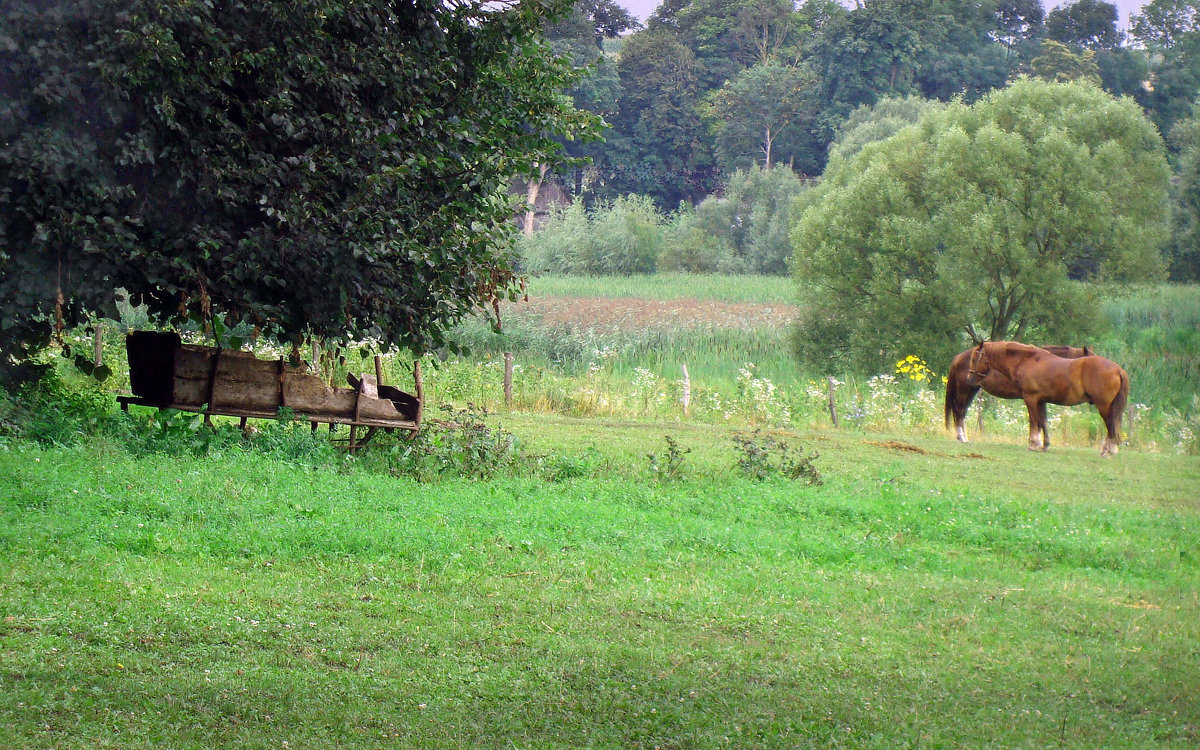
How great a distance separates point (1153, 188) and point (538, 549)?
12655mm

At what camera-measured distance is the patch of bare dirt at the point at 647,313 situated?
111 feet

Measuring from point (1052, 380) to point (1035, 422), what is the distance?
0.82m

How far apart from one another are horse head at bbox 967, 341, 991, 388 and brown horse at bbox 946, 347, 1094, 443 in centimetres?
9

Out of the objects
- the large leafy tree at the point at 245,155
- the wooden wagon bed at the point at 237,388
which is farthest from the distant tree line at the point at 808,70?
the wooden wagon bed at the point at 237,388

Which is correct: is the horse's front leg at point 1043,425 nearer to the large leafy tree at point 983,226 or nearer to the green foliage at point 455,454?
the large leafy tree at point 983,226

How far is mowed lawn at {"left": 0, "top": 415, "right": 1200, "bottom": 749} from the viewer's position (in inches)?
192

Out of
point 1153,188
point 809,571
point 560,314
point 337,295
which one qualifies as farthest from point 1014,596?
point 560,314

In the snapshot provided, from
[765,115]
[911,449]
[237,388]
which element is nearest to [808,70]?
[765,115]

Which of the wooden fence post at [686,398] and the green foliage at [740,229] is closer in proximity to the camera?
the wooden fence post at [686,398]

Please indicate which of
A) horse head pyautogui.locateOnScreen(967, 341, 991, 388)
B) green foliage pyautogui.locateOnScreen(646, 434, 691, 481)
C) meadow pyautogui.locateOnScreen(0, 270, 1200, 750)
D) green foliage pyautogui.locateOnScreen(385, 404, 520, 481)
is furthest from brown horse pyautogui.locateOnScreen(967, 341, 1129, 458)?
green foliage pyautogui.locateOnScreen(385, 404, 520, 481)

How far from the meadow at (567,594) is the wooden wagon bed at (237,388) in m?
0.30

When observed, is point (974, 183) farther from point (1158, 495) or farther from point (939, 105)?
point (1158, 495)

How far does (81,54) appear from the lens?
Answer: 203 inches

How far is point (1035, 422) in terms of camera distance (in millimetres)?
18719
